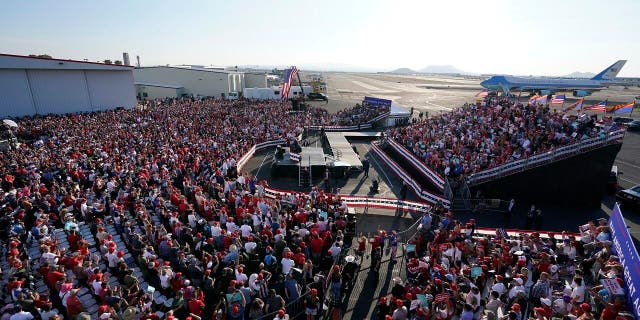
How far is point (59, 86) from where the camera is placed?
36.9 metres

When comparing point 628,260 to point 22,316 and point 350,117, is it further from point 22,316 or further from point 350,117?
point 350,117

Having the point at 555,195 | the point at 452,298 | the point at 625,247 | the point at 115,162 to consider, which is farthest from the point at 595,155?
the point at 115,162

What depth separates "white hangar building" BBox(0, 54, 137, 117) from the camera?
33000mm

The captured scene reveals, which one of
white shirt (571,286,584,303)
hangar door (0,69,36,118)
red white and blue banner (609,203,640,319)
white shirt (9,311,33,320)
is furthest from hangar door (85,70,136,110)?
red white and blue banner (609,203,640,319)

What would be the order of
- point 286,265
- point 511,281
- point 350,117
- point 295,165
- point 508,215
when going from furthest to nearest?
point 350,117 < point 295,165 < point 508,215 < point 286,265 < point 511,281

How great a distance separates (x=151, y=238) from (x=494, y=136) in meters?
20.6

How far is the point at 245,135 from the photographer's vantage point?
95.3 ft

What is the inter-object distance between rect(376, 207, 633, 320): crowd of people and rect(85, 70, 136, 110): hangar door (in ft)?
144

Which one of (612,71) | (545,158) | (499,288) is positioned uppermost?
(612,71)

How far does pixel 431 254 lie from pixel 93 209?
13.0 m

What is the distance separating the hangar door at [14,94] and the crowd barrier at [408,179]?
1423 inches

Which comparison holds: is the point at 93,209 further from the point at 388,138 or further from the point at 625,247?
the point at 388,138

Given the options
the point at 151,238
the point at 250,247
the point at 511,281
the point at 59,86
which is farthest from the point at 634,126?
the point at 59,86

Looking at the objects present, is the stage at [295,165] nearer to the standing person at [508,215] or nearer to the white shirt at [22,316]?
the standing person at [508,215]
